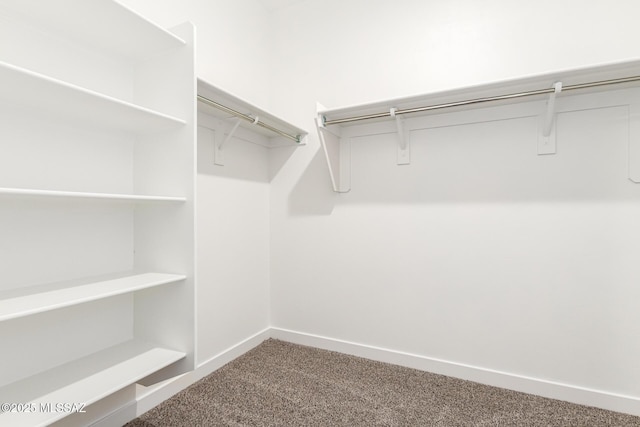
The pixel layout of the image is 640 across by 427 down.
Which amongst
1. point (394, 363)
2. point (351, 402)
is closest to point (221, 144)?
point (351, 402)

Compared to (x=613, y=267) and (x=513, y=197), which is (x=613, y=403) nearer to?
(x=613, y=267)

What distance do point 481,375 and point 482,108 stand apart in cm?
158

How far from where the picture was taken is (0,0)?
40.2 inches

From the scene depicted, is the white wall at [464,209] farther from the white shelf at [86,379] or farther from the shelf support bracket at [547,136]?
the white shelf at [86,379]

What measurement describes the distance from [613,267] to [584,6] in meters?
1.36

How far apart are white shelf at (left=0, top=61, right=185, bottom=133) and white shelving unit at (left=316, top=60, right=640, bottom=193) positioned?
3.28ft

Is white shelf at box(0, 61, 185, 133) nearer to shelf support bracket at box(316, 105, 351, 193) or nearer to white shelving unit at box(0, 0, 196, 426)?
white shelving unit at box(0, 0, 196, 426)

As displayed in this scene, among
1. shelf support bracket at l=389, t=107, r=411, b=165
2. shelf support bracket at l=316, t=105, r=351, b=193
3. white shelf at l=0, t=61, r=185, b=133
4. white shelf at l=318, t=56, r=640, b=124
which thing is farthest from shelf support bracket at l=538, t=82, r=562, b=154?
white shelf at l=0, t=61, r=185, b=133

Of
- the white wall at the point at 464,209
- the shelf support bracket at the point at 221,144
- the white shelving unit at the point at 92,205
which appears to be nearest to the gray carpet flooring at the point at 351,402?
the white wall at the point at 464,209

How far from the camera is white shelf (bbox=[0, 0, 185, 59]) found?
1.05m

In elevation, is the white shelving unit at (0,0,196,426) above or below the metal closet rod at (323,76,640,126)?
below

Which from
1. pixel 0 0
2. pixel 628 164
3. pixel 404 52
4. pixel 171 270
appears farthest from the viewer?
pixel 404 52

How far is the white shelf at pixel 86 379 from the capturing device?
3.06 ft

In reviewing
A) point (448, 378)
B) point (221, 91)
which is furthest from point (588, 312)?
point (221, 91)
